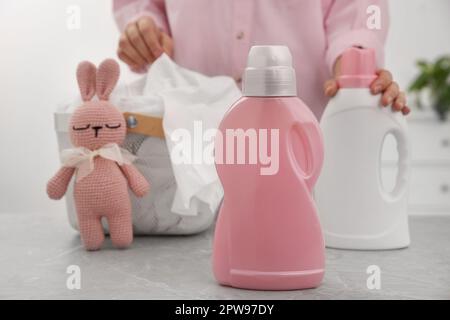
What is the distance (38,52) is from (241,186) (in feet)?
5.24

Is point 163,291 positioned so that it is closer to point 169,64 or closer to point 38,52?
point 169,64

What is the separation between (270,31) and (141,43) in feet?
0.63

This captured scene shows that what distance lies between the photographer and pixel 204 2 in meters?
0.97

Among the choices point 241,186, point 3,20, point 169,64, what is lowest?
point 241,186

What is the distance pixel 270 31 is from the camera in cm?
95

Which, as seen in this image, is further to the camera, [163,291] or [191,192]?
[191,192]

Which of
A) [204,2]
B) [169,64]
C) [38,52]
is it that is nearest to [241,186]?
[169,64]

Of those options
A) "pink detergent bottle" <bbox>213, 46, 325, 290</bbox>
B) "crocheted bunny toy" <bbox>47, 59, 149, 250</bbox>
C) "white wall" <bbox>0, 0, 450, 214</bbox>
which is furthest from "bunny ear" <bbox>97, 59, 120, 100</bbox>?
"white wall" <bbox>0, 0, 450, 214</bbox>

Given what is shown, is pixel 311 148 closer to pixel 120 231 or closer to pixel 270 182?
pixel 270 182

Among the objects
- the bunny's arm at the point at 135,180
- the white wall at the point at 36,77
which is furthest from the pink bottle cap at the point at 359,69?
the white wall at the point at 36,77

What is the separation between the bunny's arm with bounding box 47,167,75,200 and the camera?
0.77 m

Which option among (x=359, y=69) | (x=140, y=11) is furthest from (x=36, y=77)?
(x=359, y=69)
